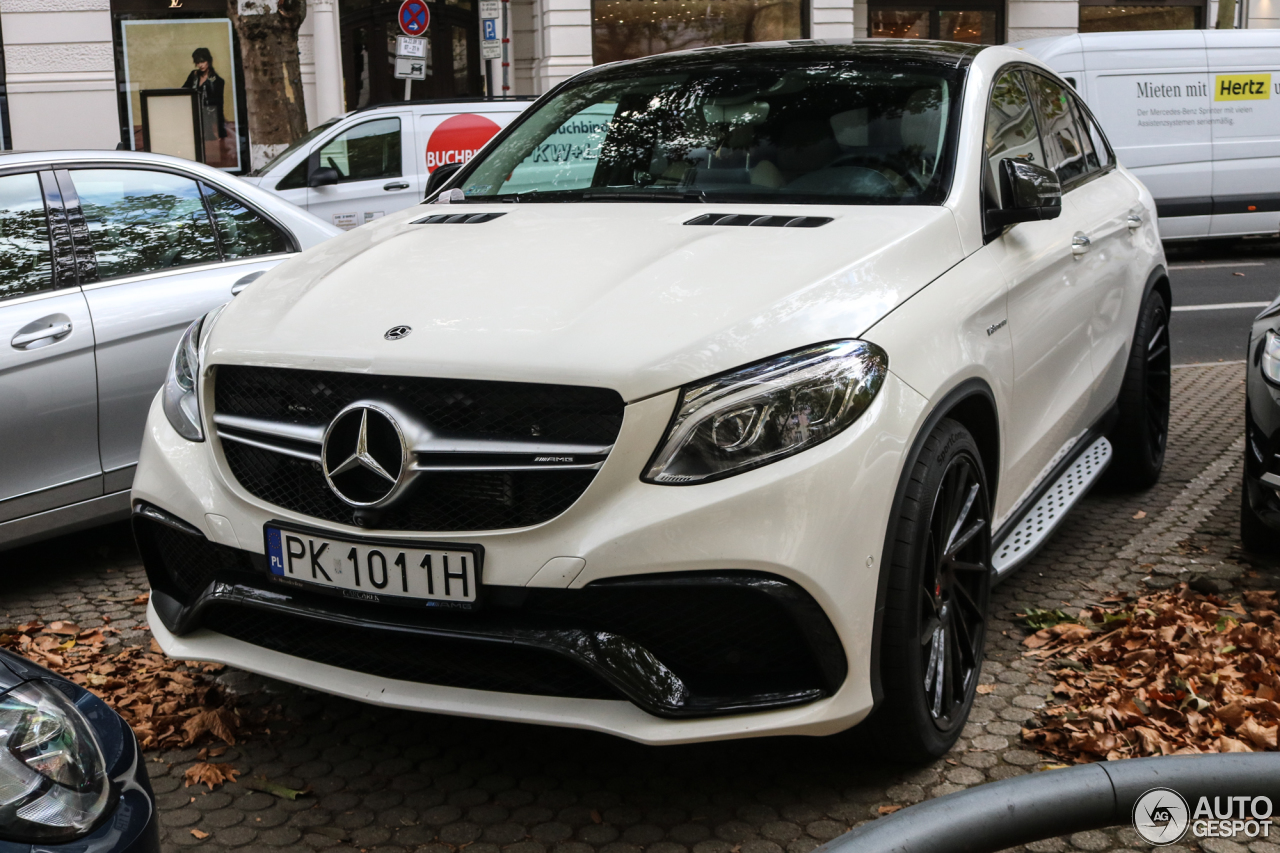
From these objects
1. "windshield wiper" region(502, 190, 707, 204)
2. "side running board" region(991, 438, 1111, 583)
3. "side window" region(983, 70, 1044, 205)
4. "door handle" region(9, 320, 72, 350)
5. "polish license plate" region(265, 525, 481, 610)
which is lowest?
"side running board" region(991, 438, 1111, 583)

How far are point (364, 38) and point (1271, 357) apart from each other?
62.6 ft

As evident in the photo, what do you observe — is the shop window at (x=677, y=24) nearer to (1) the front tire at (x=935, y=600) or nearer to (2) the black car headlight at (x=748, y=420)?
(1) the front tire at (x=935, y=600)

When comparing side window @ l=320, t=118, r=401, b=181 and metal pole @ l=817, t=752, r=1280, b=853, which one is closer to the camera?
metal pole @ l=817, t=752, r=1280, b=853

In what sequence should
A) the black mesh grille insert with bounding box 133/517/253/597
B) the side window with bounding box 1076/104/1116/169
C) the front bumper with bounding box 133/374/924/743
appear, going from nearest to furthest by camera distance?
the front bumper with bounding box 133/374/924/743, the black mesh grille insert with bounding box 133/517/253/597, the side window with bounding box 1076/104/1116/169

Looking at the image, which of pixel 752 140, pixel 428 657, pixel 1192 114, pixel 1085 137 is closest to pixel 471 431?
pixel 428 657

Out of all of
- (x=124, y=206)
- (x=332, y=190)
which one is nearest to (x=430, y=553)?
(x=124, y=206)

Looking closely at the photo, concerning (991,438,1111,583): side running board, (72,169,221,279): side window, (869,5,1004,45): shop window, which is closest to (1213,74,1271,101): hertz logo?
(869,5,1004,45): shop window

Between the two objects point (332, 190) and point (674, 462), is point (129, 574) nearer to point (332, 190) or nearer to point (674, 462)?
point (674, 462)

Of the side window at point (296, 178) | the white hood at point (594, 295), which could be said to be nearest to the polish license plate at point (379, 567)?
the white hood at point (594, 295)

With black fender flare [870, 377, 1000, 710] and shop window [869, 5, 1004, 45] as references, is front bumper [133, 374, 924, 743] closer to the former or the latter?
black fender flare [870, 377, 1000, 710]

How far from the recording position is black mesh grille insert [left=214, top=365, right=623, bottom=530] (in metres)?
2.74

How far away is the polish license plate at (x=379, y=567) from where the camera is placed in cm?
276

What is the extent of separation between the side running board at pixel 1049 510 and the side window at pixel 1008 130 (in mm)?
968

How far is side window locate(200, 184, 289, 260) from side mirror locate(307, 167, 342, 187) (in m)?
6.30
